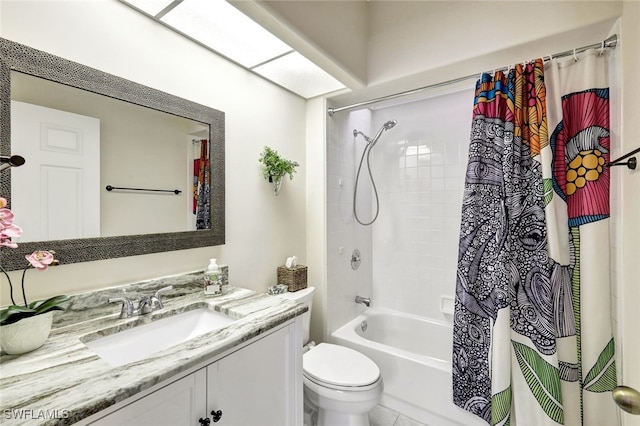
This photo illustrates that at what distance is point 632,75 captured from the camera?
3.57 feet

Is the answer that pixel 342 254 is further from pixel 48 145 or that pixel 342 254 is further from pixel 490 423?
pixel 48 145

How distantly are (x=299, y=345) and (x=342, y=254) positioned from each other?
42.5 inches

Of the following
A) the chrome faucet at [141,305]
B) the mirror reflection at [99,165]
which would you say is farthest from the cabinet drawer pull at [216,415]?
the mirror reflection at [99,165]

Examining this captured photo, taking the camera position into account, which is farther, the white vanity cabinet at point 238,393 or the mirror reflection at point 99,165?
the mirror reflection at point 99,165

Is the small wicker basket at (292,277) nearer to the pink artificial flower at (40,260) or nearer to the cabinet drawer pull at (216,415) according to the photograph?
the cabinet drawer pull at (216,415)

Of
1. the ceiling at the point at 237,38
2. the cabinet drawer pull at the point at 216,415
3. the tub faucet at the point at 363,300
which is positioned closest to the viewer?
the cabinet drawer pull at the point at 216,415

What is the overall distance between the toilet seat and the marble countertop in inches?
21.6

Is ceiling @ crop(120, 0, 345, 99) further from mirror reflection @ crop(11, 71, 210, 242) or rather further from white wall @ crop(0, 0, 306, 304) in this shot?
mirror reflection @ crop(11, 71, 210, 242)

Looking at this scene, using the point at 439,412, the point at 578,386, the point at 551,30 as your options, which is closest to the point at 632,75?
the point at 551,30

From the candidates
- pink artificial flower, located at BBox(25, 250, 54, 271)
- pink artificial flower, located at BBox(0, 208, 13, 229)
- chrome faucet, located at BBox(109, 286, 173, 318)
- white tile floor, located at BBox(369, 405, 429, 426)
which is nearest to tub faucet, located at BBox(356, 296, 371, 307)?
white tile floor, located at BBox(369, 405, 429, 426)

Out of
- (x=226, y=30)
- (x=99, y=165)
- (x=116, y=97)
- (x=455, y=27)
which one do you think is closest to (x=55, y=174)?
(x=99, y=165)

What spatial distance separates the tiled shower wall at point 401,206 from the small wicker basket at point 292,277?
0.27 m

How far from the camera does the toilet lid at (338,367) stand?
1.48 meters

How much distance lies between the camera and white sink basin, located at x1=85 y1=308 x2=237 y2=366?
3.23ft
